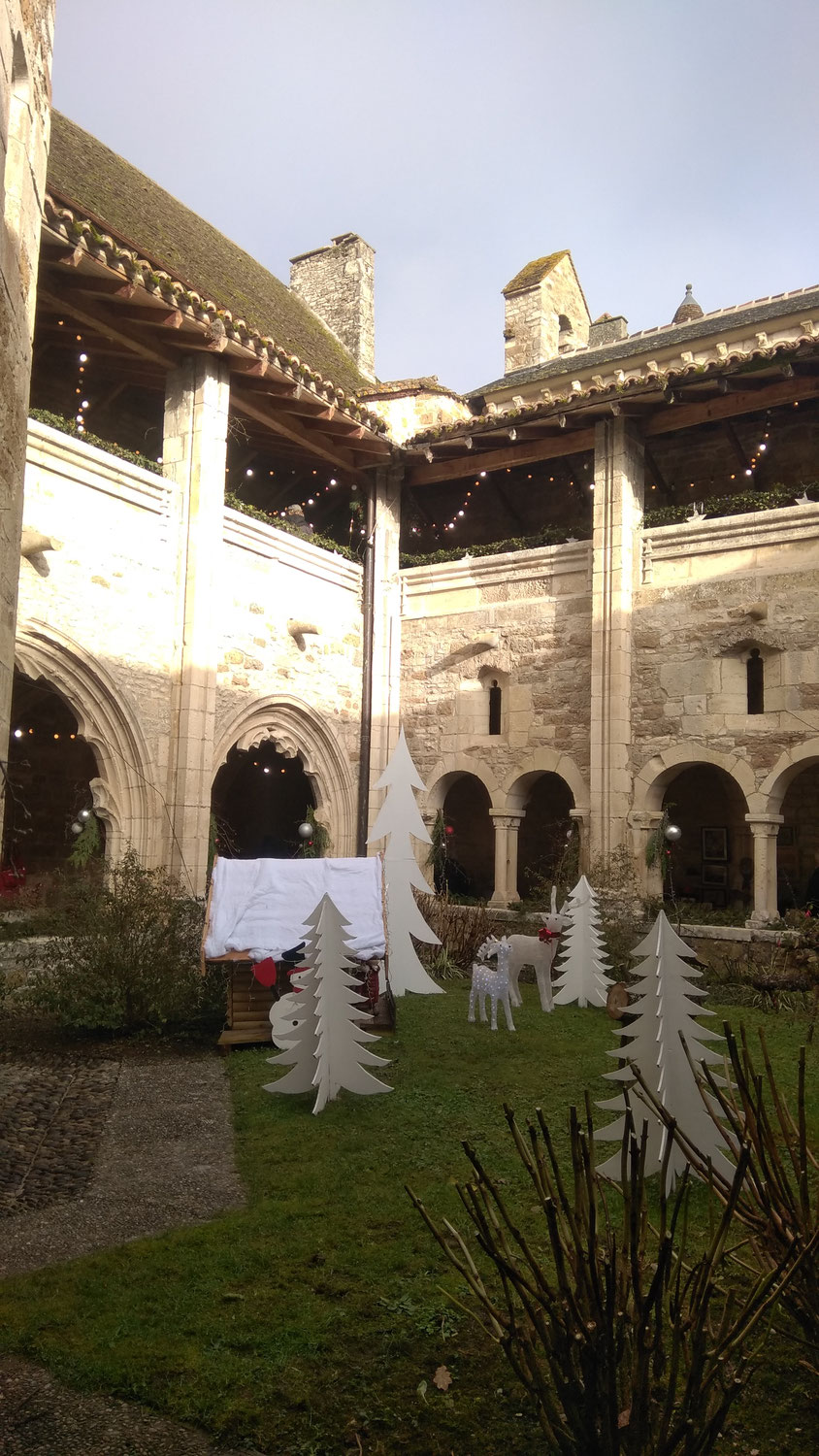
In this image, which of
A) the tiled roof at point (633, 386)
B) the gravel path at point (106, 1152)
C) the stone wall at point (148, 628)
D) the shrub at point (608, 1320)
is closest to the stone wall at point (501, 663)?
the stone wall at point (148, 628)

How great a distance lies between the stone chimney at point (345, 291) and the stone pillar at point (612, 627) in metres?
6.53

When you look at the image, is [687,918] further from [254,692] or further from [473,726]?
[254,692]

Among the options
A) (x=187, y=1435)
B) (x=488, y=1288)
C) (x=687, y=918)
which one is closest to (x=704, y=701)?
(x=687, y=918)

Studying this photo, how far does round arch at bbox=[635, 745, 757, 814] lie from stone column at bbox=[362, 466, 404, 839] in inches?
150

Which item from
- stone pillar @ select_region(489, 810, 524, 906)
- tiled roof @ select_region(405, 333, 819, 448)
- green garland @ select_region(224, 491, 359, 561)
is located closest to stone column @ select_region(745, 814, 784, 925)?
stone pillar @ select_region(489, 810, 524, 906)

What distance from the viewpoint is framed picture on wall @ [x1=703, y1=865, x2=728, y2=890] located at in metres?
16.1

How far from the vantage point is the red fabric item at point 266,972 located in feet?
25.2

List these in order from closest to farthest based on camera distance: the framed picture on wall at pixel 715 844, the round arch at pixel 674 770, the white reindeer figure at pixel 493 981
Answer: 1. the white reindeer figure at pixel 493 981
2. the round arch at pixel 674 770
3. the framed picture on wall at pixel 715 844

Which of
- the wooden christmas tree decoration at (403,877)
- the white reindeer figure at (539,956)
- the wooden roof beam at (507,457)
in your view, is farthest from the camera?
the wooden roof beam at (507,457)

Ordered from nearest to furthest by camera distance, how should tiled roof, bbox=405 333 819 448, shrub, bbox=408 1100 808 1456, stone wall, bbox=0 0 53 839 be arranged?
shrub, bbox=408 1100 808 1456
stone wall, bbox=0 0 53 839
tiled roof, bbox=405 333 819 448

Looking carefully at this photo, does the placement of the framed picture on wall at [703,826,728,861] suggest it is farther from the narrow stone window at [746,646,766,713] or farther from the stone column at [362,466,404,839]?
the stone column at [362,466,404,839]

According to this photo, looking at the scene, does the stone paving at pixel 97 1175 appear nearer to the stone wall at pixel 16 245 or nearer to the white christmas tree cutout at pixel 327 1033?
the white christmas tree cutout at pixel 327 1033

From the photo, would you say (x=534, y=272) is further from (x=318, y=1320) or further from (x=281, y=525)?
(x=318, y=1320)

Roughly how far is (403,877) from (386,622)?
5282 mm
